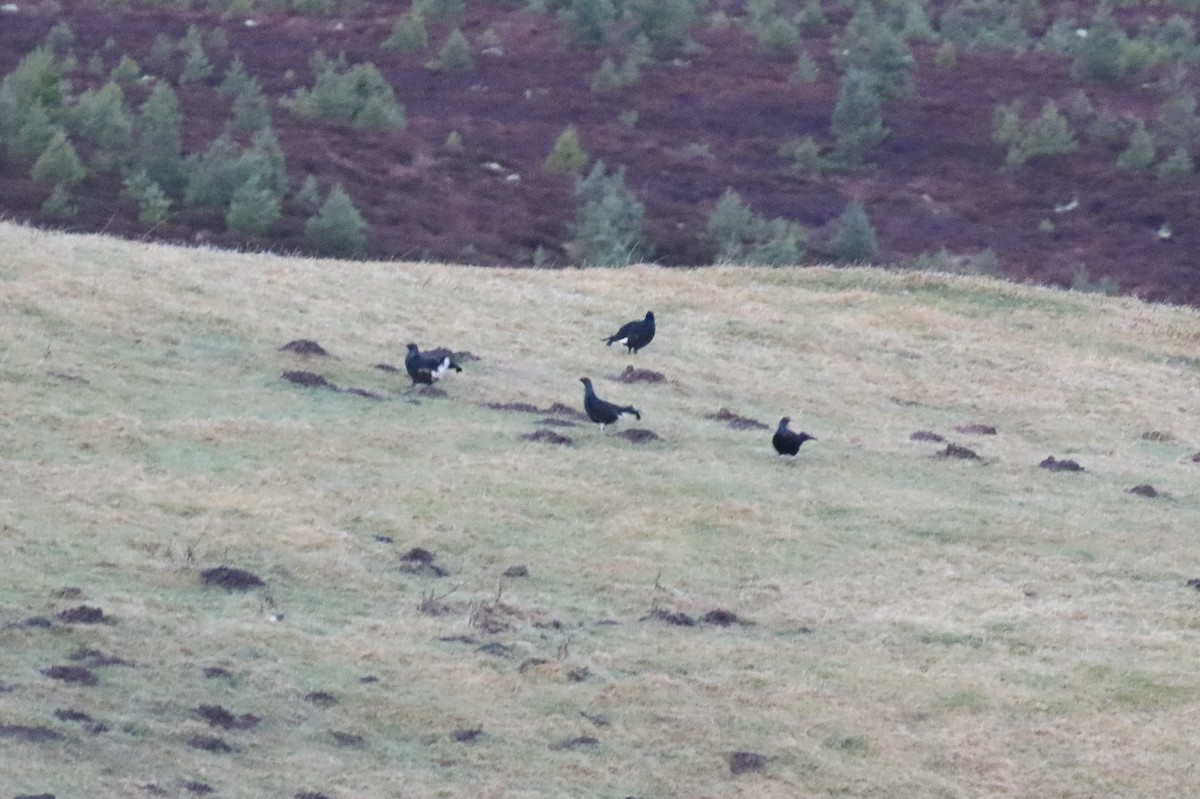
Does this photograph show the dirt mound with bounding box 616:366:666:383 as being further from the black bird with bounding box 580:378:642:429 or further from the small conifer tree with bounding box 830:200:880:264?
the small conifer tree with bounding box 830:200:880:264

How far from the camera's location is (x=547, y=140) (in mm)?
68875

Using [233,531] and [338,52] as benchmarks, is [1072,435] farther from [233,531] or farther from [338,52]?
[338,52]

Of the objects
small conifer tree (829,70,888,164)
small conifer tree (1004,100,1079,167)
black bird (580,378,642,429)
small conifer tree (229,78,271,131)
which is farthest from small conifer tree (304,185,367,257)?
small conifer tree (1004,100,1079,167)

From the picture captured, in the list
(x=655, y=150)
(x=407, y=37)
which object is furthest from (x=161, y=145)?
(x=407, y=37)

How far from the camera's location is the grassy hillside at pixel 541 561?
12.6m

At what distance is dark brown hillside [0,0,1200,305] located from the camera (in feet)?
181

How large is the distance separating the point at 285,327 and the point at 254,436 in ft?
18.3

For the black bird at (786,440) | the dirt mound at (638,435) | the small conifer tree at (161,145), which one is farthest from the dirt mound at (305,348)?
the small conifer tree at (161,145)

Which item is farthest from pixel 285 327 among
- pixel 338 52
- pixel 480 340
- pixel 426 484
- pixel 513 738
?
pixel 338 52

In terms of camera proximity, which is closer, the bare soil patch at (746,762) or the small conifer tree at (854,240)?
the bare soil patch at (746,762)

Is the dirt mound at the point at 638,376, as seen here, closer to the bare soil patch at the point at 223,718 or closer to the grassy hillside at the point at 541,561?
the grassy hillside at the point at 541,561

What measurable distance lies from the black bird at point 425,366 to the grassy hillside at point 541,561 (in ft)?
1.57

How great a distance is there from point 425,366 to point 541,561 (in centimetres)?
645

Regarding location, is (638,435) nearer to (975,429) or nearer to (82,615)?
(975,429)
